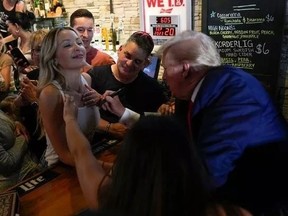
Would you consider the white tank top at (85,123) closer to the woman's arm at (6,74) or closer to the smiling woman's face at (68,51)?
the smiling woman's face at (68,51)

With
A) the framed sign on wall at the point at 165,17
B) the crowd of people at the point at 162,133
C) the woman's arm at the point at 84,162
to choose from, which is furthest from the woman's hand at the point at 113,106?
the framed sign on wall at the point at 165,17

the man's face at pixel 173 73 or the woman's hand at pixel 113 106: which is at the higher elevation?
the man's face at pixel 173 73

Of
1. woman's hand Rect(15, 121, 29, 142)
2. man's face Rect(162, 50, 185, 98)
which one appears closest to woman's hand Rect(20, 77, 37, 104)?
woman's hand Rect(15, 121, 29, 142)

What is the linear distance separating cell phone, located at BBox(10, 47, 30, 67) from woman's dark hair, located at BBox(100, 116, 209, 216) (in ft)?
7.65

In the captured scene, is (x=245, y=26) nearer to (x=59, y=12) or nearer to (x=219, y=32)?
(x=219, y=32)

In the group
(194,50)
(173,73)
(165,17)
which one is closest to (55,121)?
(173,73)

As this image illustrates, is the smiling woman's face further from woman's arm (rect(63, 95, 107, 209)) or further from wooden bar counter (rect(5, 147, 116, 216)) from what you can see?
wooden bar counter (rect(5, 147, 116, 216))

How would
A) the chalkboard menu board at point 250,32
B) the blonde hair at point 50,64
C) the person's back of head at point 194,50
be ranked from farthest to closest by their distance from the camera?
1. the chalkboard menu board at point 250,32
2. the blonde hair at point 50,64
3. the person's back of head at point 194,50

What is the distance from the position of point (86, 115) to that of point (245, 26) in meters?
2.13

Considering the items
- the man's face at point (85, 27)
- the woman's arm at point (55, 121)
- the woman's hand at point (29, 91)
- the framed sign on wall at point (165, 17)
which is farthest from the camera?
the framed sign on wall at point (165, 17)

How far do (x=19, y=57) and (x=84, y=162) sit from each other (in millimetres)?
1906

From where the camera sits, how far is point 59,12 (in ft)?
15.5

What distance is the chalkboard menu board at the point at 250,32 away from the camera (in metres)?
3.00

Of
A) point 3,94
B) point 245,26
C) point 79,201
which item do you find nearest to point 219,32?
point 245,26
